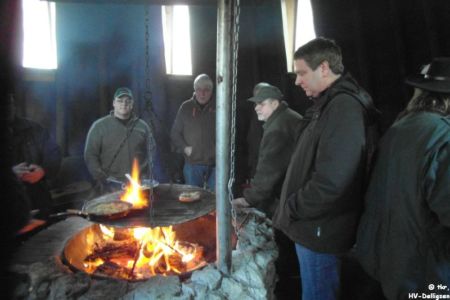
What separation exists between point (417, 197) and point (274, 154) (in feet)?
6.18

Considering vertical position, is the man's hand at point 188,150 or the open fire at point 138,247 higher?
the man's hand at point 188,150

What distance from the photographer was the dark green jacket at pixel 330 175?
2564 mm

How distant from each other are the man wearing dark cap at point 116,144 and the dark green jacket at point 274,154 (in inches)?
86.4

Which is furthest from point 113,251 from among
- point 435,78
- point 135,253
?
point 435,78

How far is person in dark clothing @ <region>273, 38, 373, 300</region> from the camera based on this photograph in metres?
2.57

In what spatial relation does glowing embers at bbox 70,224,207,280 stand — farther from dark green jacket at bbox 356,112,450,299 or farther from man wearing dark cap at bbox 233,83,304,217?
dark green jacket at bbox 356,112,450,299

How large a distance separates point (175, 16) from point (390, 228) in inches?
251

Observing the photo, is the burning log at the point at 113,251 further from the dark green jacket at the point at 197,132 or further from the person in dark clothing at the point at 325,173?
the dark green jacket at the point at 197,132

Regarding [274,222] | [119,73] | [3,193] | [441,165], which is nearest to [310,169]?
[274,222]

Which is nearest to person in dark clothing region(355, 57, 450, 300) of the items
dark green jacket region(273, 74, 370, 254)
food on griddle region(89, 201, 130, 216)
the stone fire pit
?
dark green jacket region(273, 74, 370, 254)

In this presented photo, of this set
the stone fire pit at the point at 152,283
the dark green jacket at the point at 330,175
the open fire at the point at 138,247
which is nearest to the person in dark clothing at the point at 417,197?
the dark green jacket at the point at 330,175

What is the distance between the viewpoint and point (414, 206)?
7.44 feet

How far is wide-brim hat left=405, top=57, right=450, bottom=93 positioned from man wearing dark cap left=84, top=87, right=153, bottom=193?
4041 mm

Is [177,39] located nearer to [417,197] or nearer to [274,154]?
[274,154]
